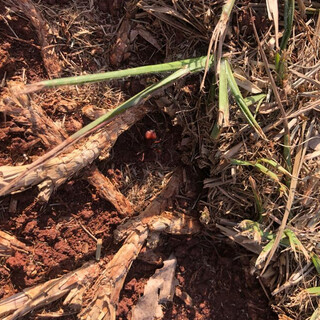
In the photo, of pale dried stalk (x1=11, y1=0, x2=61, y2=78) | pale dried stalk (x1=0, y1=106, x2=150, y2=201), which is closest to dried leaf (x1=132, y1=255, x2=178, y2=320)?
pale dried stalk (x1=0, y1=106, x2=150, y2=201)

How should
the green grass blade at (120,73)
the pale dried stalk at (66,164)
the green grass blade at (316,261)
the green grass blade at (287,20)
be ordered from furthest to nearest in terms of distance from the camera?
the green grass blade at (316,261)
the green grass blade at (287,20)
the pale dried stalk at (66,164)
the green grass blade at (120,73)

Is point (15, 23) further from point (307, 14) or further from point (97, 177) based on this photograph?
point (307, 14)

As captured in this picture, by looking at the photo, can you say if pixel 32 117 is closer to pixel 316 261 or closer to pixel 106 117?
pixel 106 117

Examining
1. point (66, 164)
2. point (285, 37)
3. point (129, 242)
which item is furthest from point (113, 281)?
point (285, 37)

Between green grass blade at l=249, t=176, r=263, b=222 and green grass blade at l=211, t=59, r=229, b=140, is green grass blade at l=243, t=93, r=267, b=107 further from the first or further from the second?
green grass blade at l=249, t=176, r=263, b=222

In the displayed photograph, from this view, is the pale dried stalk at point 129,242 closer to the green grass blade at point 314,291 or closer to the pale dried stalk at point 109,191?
the pale dried stalk at point 109,191

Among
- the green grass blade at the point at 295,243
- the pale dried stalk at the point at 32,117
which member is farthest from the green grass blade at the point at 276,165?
the pale dried stalk at the point at 32,117
